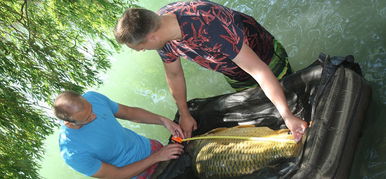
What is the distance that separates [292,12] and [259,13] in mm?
407

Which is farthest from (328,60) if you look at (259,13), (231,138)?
(259,13)

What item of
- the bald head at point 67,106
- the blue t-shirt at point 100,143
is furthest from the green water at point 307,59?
the bald head at point 67,106

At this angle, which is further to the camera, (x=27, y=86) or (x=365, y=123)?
(x=27, y=86)

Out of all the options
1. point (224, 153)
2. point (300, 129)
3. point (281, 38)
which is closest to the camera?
point (300, 129)

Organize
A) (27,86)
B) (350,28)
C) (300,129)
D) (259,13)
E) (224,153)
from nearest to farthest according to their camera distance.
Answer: (300,129)
(224,153)
(350,28)
(27,86)
(259,13)

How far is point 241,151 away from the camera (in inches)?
80.7

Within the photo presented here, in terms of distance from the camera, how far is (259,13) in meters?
3.83

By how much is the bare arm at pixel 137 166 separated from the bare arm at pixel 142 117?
149 millimetres

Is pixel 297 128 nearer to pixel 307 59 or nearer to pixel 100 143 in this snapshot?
pixel 100 143

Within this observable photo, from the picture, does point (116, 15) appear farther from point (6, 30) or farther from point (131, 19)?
point (131, 19)

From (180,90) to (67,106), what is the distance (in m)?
0.79

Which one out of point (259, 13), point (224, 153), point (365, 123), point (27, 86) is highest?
point (259, 13)

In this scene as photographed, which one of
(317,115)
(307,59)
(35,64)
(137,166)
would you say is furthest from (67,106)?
(307,59)

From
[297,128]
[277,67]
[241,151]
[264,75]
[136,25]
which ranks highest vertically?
[136,25]
